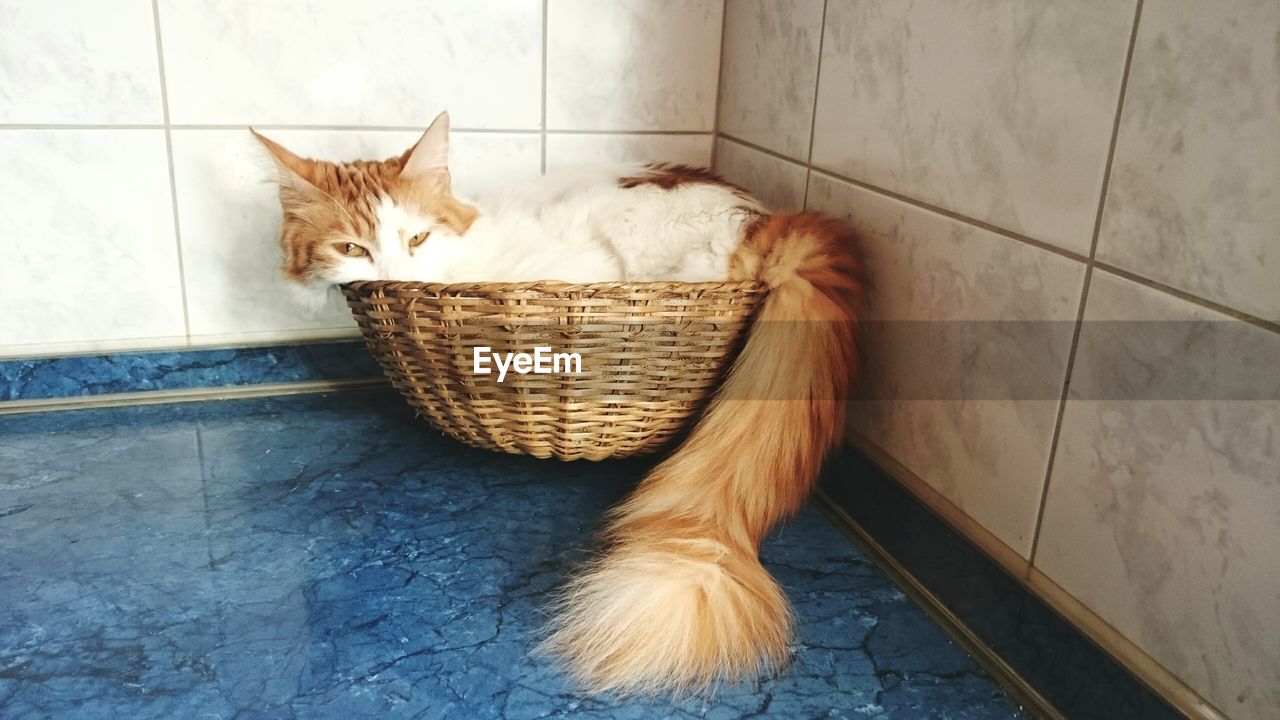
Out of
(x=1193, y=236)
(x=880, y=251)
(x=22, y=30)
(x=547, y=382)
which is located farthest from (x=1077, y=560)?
(x=22, y=30)

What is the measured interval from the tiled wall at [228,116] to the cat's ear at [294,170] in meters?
0.10

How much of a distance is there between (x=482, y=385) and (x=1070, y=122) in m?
0.60

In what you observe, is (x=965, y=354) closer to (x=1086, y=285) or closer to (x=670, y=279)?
(x=1086, y=285)

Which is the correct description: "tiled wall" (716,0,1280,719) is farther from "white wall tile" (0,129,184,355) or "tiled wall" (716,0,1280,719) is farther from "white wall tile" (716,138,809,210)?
"white wall tile" (0,129,184,355)

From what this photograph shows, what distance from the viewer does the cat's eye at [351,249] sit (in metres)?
1.07

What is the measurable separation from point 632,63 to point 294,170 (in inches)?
20.1

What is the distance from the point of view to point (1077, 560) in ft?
2.43

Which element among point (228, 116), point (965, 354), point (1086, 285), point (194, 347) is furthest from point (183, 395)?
point (1086, 285)

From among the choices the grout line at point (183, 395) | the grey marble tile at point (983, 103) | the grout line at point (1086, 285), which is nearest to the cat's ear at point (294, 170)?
the grout line at point (183, 395)

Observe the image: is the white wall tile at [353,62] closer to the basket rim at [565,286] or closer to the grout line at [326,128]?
the grout line at [326,128]

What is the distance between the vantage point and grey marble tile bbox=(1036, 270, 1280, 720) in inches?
23.4

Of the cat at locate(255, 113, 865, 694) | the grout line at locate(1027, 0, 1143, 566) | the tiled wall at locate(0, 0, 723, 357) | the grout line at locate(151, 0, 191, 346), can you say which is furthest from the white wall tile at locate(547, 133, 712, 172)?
the grout line at locate(1027, 0, 1143, 566)

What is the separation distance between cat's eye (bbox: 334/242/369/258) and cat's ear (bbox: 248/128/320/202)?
0.06 metres

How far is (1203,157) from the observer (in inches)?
24.3
